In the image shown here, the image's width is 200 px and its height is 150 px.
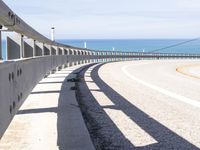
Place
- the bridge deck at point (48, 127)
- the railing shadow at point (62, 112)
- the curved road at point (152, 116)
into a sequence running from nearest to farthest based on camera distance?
the bridge deck at point (48, 127), the railing shadow at point (62, 112), the curved road at point (152, 116)

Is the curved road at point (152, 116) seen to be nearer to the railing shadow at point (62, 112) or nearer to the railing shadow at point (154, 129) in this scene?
the railing shadow at point (154, 129)

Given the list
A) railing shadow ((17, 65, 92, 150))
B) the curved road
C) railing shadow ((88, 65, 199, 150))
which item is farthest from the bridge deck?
railing shadow ((88, 65, 199, 150))

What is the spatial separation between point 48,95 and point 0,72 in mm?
6498

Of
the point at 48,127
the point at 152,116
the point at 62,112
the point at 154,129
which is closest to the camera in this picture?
the point at 48,127

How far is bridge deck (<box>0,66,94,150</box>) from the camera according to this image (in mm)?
7324

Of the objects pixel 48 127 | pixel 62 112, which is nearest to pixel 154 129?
pixel 48 127

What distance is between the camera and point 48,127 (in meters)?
8.62

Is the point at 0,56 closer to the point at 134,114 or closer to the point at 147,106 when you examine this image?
the point at 134,114

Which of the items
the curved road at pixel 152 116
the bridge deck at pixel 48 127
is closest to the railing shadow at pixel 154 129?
the curved road at pixel 152 116

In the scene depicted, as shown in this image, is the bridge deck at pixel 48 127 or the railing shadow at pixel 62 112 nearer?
the bridge deck at pixel 48 127

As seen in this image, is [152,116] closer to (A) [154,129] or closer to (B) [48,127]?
(A) [154,129]

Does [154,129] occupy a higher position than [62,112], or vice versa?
[62,112]

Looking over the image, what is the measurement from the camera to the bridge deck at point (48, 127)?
7324mm

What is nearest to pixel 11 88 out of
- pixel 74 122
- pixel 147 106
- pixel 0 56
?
pixel 0 56
